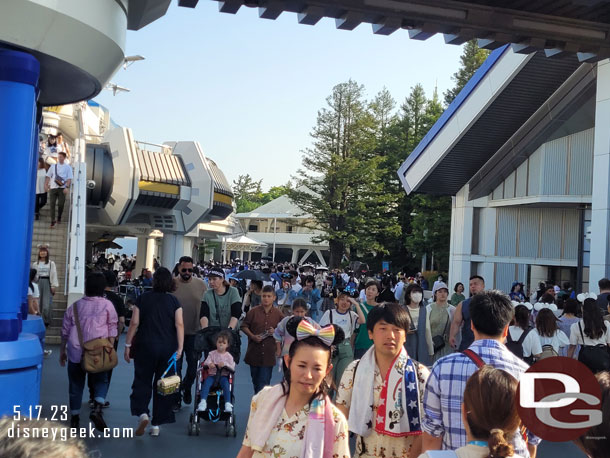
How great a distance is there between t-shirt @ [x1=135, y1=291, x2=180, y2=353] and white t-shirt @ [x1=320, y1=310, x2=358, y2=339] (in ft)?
6.27

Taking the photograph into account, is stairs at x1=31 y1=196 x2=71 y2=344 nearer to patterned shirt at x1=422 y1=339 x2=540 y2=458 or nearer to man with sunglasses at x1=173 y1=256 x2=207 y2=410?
man with sunglasses at x1=173 y1=256 x2=207 y2=410

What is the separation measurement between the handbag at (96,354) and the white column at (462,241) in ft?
65.0

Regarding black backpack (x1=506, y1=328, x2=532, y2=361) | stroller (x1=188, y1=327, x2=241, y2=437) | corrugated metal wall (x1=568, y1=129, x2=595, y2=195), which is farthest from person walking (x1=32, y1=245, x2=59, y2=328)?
corrugated metal wall (x1=568, y1=129, x2=595, y2=195)

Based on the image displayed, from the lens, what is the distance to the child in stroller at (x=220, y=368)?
7961mm

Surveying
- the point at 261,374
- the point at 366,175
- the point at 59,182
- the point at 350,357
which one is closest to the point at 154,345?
the point at 261,374

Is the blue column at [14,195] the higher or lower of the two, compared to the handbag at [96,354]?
higher

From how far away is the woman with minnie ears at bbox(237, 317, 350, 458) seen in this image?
334cm

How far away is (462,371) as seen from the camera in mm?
3600

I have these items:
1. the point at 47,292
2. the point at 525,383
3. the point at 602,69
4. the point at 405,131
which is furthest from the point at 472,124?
the point at 405,131

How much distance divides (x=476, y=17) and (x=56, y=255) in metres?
10.7

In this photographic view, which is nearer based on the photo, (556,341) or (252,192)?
(556,341)

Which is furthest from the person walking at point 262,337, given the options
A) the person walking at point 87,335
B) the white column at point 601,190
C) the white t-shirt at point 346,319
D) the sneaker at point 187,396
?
the white column at point 601,190

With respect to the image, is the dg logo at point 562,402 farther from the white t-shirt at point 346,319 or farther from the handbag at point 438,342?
the handbag at point 438,342

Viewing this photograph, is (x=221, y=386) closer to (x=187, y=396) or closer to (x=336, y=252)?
(x=187, y=396)
